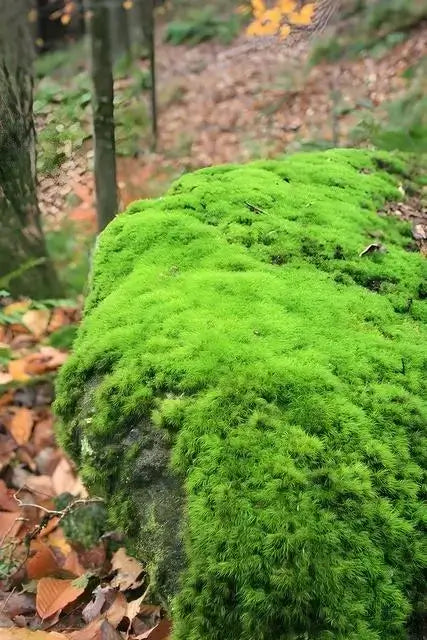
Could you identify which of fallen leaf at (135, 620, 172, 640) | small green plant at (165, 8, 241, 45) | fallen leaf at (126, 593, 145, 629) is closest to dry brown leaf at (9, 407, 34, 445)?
fallen leaf at (126, 593, 145, 629)

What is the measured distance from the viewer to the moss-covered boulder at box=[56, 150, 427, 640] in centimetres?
158

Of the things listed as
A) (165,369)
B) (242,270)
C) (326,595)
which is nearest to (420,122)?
(242,270)

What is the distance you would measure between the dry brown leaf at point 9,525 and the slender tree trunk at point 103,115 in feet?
9.89

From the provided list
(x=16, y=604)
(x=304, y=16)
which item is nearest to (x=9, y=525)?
(x=16, y=604)

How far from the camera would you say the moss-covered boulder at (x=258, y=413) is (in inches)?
62.1

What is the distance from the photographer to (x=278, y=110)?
1007cm

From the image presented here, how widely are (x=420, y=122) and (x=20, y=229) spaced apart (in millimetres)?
4833

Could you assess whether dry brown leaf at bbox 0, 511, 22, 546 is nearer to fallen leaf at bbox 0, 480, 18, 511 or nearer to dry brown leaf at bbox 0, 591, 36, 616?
fallen leaf at bbox 0, 480, 18, 511

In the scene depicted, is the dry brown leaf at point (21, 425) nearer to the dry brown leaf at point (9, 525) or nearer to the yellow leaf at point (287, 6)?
the dry brown leaf at point (9, 525)

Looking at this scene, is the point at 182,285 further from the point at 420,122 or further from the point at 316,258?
the point at 420,122

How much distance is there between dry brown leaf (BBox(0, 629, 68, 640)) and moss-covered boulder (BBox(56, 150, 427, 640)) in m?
0.53

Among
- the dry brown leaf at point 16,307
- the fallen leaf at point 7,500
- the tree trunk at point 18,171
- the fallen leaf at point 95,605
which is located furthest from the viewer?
the dry brown leaf at point 16,307

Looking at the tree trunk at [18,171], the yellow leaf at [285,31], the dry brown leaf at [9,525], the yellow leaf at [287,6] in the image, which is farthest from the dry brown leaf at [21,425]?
the yellow leaf at [287,6]

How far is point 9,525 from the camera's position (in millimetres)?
3221
